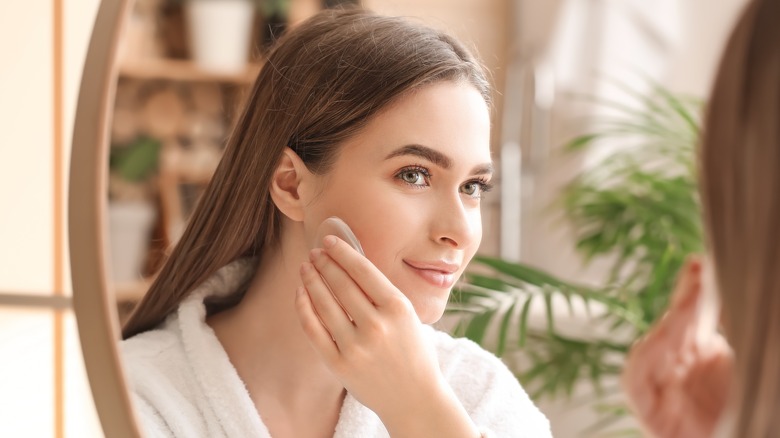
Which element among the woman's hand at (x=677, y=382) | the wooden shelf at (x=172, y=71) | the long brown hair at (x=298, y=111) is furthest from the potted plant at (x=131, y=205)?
the woman's hand at (x=677, y=382)

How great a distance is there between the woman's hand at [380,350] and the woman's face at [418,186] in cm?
6

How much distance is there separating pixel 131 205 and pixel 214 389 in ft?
3.67

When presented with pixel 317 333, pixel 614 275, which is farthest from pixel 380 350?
pixel 614 275

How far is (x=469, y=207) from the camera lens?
56 centimetres

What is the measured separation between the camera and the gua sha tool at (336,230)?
1.73 ft

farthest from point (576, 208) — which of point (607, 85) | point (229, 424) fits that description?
point (229, 424)

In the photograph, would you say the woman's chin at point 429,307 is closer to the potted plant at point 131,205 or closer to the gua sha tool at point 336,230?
the gua sha tool at point 336,230

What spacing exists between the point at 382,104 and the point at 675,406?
278 millimetres

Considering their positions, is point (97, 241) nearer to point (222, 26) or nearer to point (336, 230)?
point (336, 230)

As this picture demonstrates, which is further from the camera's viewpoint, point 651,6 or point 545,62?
point 545,62

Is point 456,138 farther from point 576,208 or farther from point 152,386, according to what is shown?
point 576,208

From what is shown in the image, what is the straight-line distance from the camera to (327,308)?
1.56 feet

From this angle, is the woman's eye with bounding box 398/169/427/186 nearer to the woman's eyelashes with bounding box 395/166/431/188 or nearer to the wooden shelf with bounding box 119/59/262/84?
the woman's eyelashes with bounding box 395/166/431/188

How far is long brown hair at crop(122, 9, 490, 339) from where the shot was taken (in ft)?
1.81
